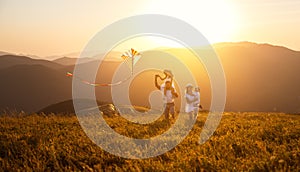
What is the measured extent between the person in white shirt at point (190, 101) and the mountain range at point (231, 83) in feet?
240

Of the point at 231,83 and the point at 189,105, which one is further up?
the point at 231,83

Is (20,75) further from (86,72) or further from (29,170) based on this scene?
(29,170)

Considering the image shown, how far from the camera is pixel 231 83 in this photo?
387ft

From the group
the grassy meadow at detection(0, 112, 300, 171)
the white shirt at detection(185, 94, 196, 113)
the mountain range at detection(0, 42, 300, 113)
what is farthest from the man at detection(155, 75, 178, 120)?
the mountain range at detection(0, 42, 300, 113)

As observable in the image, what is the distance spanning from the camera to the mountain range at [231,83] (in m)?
99.7

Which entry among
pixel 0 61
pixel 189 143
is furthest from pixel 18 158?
pixel 0 61

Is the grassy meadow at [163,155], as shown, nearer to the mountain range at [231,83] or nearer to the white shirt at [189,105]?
the white shirt at [189,105]

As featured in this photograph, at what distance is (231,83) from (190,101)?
107m

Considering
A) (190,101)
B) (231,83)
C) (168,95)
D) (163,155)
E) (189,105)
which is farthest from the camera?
(231,83)

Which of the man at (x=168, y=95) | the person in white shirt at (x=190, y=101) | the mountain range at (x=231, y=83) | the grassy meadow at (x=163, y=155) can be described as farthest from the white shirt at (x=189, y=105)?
the mountain range at (x=231, y=83)

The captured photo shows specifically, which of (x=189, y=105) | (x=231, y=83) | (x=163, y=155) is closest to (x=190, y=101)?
(x=189, y=105)

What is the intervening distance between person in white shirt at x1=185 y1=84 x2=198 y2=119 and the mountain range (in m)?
73.3

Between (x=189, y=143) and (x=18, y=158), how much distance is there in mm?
3637

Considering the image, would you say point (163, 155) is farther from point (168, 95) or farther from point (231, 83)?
point (231, 83)
